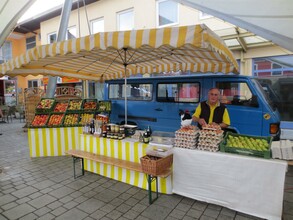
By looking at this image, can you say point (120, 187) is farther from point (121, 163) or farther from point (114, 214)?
point (114, 214)

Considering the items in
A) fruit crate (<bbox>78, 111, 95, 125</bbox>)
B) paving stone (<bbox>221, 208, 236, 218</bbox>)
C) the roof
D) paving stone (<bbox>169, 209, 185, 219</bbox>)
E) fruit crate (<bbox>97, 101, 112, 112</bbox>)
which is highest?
the roof

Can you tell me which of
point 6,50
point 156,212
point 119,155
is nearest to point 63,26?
point 119,155

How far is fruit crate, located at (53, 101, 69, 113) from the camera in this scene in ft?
19.5

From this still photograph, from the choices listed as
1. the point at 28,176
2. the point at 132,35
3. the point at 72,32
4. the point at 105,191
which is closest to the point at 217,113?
the point at 132,35

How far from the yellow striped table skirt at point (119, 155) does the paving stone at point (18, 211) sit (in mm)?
1431

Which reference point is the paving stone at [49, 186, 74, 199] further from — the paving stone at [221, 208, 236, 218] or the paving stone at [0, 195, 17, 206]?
the paving stone at [221, 208, 236, 218]

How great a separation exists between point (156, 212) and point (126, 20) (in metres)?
10.5

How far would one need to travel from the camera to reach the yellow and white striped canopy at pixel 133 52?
2.67 metres

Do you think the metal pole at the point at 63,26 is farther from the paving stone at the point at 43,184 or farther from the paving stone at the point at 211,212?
the paving stone at the point at 211,212

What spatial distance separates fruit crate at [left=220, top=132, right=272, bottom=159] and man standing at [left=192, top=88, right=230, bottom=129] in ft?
2.08

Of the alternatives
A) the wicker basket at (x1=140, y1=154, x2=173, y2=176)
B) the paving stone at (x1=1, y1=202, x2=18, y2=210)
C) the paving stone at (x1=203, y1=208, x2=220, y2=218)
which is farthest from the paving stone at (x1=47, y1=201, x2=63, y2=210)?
the paving stone at (x1=203, y1=208, x2=220, y2=218)

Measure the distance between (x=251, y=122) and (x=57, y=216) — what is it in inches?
169

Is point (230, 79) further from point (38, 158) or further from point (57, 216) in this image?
point (38, 158)

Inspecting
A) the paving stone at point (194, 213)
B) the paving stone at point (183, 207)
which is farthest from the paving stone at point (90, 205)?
the paving stone at point (194, 213)
